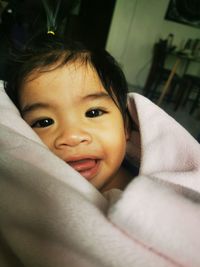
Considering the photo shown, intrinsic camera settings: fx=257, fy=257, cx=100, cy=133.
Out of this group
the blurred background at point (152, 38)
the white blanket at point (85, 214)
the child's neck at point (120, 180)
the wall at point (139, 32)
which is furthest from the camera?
the wall at point (139, 32)

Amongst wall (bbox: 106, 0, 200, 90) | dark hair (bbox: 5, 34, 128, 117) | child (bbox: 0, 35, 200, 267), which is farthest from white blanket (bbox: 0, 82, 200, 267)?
wall (bbox: 106, 0, 200, 90)

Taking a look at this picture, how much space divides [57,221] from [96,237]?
0.06m

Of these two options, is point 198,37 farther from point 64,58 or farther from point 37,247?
point 37,247

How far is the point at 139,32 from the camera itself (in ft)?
15.2

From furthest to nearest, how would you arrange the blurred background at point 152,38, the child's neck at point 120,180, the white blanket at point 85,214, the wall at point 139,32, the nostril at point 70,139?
the wall at point 139,32 < the blurred background at point 152,38 < the child's neck at point 120,180 < the nostril at point 70,139 < the white blanket at point 85,214

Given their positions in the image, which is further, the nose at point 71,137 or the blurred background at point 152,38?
the blurred background at point 152,38

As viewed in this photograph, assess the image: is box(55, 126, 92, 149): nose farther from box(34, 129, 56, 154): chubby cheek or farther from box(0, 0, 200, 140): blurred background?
box(0, 0, 200, 140): blurred background

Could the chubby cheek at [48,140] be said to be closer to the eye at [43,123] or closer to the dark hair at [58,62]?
the eye at [43,123]

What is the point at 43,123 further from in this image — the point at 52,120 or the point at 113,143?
the point at 113,143

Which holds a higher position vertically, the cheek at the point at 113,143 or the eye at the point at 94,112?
the eye at the point at 94,112

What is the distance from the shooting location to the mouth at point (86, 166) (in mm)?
538

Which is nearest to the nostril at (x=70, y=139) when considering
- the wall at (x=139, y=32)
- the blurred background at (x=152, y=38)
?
the blurred background at (x=152, y=38)

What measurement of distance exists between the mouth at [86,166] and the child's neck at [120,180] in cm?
9

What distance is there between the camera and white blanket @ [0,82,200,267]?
0.30 meters
